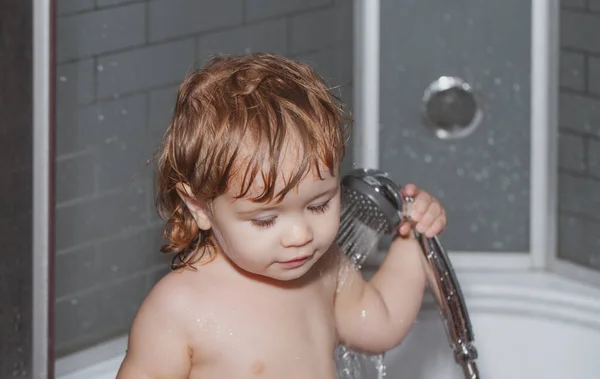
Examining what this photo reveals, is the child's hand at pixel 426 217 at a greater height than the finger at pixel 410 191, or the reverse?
the finger at pixel 410 191

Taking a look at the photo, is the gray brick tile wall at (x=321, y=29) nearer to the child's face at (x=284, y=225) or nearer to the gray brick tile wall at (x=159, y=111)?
the gray brick tile wall at (x=159, y=111)

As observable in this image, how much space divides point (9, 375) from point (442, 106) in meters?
0.93

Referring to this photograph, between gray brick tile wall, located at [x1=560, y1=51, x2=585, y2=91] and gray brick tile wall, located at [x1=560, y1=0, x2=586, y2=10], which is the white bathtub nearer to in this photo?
gray brick tile wall, located at [x1=560, y1=51, x2=585, y2=91]

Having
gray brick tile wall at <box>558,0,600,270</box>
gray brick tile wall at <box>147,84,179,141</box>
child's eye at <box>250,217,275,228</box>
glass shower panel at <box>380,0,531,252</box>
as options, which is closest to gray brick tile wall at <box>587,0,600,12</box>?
gray brick tile wall at <box>558,0,600,270</box>

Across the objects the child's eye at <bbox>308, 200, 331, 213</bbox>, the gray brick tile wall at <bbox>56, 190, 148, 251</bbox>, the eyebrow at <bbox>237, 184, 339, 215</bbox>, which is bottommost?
the gray brick tile wall at <bbox>56, 190, 148, 251</bbox>

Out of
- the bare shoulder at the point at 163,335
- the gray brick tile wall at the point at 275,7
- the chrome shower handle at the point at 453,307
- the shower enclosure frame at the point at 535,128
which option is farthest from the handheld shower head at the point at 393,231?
the shower enclosure frame at the point at 535,128

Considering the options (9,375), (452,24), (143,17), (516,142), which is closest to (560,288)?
(516,142)

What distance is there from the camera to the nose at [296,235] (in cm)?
112

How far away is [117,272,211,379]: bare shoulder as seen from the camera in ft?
3.95

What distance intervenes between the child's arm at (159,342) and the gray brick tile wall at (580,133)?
2.99 feet

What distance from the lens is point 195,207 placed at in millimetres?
1204

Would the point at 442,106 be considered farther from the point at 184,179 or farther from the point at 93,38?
the point at 184,179

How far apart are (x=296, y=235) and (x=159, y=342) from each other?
0.68 feet

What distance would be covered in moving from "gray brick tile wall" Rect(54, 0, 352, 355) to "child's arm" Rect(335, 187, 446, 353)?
37 centimetres
